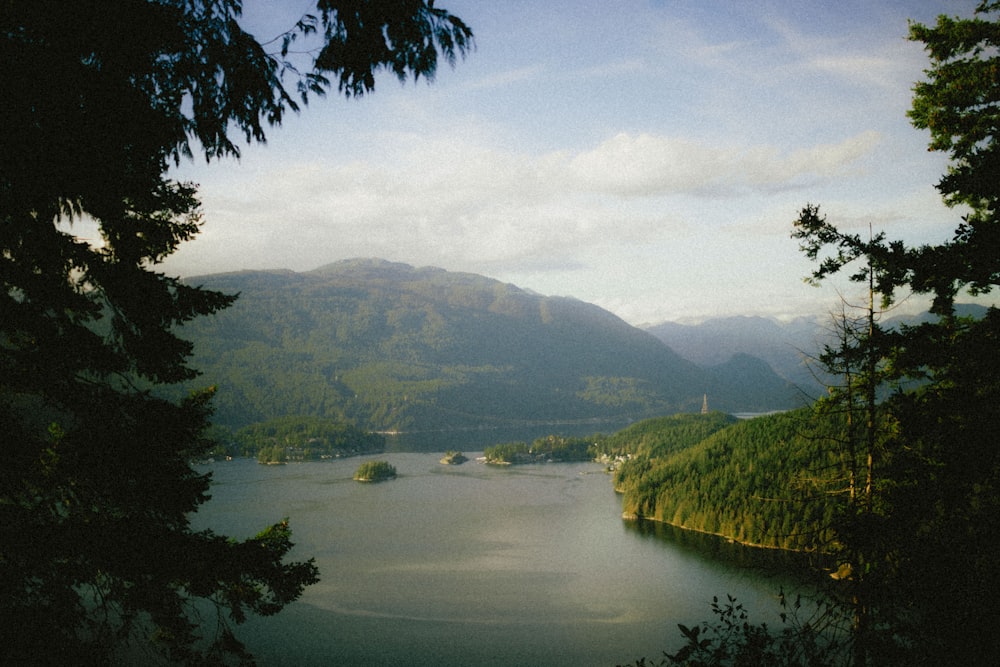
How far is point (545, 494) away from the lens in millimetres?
78938

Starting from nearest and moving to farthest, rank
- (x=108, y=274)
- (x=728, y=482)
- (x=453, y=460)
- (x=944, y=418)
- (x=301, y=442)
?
1. (x=108, y=274)
2. (x=944, y=418)
3. (x=728, y=482)
4. (x=453, y=460)
5. (x=301, y=442)

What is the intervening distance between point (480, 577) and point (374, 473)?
164 feet

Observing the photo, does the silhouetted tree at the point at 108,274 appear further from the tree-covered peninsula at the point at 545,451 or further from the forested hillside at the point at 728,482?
the tree-covered peninsula at the point at 545,451

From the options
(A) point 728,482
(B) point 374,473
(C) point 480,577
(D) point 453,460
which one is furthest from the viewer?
(D) point 453,460

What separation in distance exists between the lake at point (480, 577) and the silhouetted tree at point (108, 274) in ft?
25.6

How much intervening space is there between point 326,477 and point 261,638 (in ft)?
211

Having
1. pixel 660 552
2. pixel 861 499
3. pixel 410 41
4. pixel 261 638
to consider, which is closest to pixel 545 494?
pixel 660 552

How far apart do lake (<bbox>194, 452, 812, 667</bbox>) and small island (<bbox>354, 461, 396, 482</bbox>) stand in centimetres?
661

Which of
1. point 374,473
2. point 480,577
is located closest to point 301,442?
point 374,473

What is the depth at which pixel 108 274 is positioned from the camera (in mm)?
5164

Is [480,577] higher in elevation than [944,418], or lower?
lower

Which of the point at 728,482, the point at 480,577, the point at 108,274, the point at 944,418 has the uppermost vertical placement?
the point at 108,274

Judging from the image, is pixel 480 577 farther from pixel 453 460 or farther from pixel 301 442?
pixel 301 442

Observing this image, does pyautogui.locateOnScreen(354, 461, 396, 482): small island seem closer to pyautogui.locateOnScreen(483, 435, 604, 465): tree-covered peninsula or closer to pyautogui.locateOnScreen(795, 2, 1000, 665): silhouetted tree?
pyautogui.locateOnScreen(483, 435, 604, 465): tree-covered peninsula
